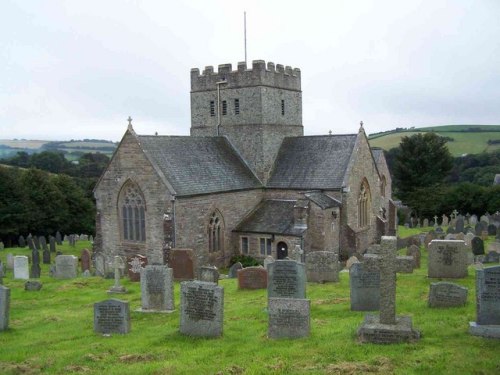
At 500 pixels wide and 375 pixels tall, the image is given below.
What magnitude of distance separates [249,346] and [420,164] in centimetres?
5627

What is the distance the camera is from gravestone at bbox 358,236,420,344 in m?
11.1

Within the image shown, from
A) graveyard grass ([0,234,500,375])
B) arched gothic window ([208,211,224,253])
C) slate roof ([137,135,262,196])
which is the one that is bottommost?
graveyard grass ([0,234,500,375])

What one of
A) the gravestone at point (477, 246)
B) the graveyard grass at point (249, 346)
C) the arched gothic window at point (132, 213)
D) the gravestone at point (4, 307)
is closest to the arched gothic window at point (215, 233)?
the arched gothic window at point (132, 213)

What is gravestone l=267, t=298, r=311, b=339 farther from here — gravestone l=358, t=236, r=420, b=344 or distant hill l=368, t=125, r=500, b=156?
distant hill l=368, t=125, r=500, b=156

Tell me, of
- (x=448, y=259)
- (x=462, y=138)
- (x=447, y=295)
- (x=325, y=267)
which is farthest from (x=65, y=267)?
(x=462, y=138)

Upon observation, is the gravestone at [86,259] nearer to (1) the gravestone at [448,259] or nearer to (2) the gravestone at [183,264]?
(2) the gravestone at [183,264]

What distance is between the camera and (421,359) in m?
10.2

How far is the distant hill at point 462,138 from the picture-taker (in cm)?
10662

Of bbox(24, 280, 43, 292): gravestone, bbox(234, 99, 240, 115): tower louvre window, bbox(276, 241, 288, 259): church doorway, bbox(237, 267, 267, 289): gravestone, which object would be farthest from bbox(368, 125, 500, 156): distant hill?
bbox(24, 280, 43, 292): gravestone

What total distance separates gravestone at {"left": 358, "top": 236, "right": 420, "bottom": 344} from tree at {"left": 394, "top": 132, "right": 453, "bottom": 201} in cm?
5356

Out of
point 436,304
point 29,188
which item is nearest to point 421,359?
point 436,304

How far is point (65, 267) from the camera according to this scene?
24156 millimetres

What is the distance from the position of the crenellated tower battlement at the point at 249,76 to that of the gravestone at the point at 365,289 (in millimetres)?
20045

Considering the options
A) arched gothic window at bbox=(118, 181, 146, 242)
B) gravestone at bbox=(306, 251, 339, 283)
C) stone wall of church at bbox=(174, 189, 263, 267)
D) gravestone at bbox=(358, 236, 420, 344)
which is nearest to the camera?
gravestone at bbox=(358, 236, 420, 344)
